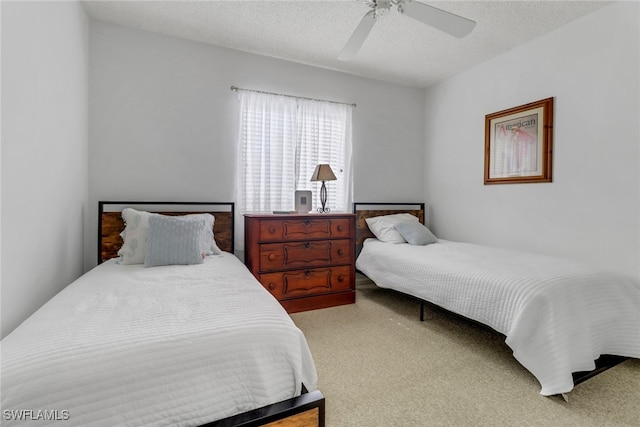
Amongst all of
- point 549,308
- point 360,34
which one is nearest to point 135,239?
point 360,34

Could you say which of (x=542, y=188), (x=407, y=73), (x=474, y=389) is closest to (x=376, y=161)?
(x=407, y=73)

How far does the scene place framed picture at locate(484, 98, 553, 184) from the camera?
2.77 m

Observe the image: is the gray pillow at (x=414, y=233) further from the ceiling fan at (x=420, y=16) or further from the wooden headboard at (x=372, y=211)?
the ceiling fan at (x=420, y=16)

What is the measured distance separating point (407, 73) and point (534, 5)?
4.66ft

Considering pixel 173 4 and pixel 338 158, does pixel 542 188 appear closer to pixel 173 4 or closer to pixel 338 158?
pixel 338 158

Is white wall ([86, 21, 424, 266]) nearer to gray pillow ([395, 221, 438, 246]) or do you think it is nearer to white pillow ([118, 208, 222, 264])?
white pillow ([118, 208, 222, 264])

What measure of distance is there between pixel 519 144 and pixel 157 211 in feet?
11.5

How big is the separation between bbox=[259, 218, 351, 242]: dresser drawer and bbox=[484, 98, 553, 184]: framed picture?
1.71 meters

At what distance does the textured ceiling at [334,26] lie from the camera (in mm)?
2367

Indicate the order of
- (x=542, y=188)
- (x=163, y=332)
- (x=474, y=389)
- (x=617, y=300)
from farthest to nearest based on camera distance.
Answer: (x=542, y=188) → (x=617, y=300) → (x=474, y=389) → (x=163, y=332)

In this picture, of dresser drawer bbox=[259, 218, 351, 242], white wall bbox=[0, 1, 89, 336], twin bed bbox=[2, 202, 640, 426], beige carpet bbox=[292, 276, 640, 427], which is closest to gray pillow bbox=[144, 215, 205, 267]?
twin bed bbox=[2, 202, 640, 426]

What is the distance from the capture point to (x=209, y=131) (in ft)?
9.87

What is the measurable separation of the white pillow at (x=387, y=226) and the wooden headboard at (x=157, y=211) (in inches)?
62.4

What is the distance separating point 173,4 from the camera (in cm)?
238
